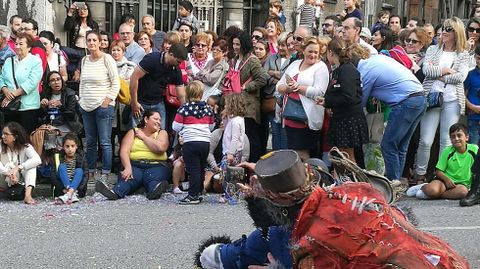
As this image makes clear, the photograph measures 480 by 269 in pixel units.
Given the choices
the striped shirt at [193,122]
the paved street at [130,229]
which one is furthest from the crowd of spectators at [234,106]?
the paved street at [130,229]

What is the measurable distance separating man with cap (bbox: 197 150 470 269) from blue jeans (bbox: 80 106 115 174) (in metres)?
6.02

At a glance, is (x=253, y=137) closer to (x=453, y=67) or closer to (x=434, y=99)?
(x=434, y=99)

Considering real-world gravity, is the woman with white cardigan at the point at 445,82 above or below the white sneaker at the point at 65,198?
above

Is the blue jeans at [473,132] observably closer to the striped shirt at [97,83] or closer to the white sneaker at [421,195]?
the white sneaker at [421,195]

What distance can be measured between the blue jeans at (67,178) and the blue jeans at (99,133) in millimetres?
480

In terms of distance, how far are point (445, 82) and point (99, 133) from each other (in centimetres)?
382

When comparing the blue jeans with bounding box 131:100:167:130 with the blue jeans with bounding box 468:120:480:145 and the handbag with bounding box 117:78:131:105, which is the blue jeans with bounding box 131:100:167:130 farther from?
the blue jeans with bounding box 468:120:480:145

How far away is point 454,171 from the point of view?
9359mm

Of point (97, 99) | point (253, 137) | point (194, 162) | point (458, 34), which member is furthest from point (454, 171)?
point (97, 99)

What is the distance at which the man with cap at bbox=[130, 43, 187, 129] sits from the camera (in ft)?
31.9

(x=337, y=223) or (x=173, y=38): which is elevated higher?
(x=173, y=38)

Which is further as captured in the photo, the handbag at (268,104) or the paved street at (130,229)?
the handbag at (268,104)

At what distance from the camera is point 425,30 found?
1079 centimetres

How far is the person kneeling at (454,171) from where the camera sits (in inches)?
366
